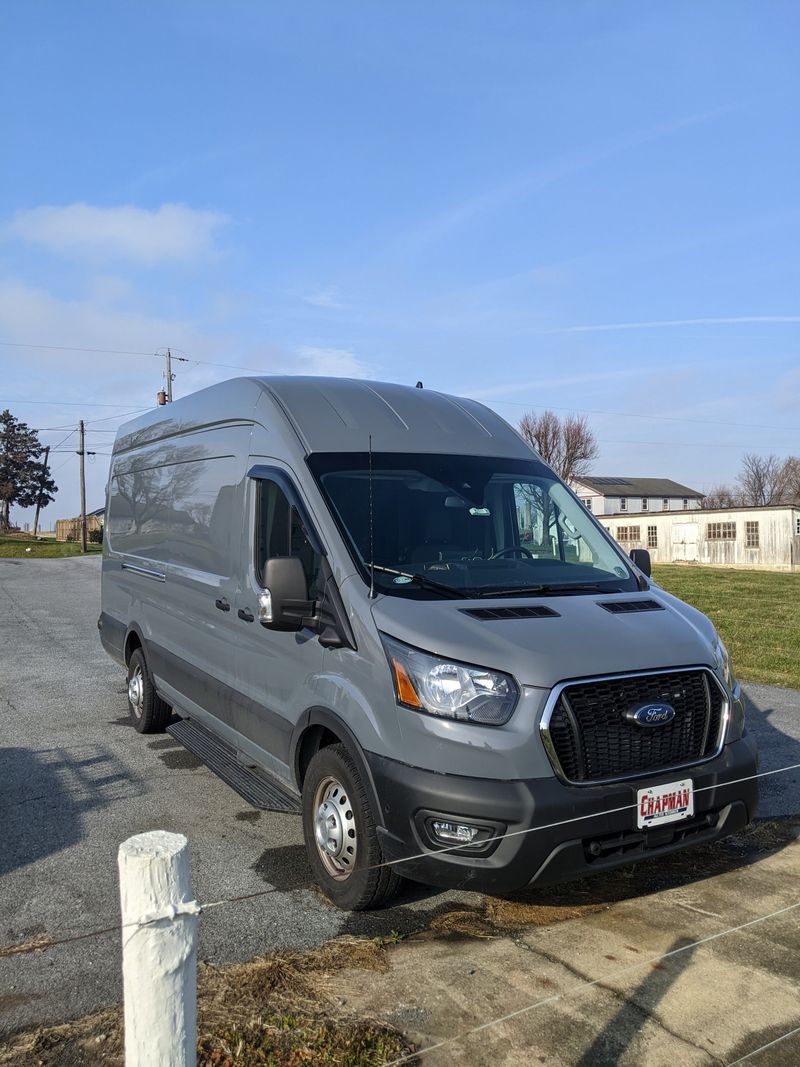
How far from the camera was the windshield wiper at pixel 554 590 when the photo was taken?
4.43 m

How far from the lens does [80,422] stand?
2281 inches

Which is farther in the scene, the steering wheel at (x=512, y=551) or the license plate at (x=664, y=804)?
Answer: the steering wheel at (x=512, y=551)

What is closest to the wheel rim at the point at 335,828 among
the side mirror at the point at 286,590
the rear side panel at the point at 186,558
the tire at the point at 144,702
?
the side mirror at the point at 286,590

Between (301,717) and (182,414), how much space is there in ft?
11.1

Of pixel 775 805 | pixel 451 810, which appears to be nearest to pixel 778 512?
pixel 775 805

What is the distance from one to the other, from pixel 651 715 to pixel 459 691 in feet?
2.85

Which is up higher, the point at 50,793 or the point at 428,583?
the point at 428,583

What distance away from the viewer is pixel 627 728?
12.7ft

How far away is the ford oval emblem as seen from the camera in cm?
387

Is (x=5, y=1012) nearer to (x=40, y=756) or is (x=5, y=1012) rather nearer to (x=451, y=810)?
(x=451, y=810)

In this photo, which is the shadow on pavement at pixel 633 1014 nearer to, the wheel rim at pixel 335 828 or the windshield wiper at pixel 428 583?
the wheel rim at pixel 335 828

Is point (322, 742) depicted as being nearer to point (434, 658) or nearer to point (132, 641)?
point (434, 658)

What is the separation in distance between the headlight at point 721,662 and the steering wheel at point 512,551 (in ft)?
3.50

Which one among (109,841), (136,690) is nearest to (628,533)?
(136,690)
